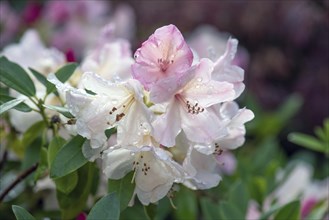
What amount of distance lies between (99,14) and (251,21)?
0.85 meters

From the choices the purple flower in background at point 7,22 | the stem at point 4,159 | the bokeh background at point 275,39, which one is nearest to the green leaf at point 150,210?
the stem at point 4,159

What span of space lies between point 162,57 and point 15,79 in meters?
0.28

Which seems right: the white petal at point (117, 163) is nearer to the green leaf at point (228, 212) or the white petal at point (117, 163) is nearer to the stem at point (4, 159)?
the green leaf at point (228, 212)

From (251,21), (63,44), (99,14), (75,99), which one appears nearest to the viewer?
(75,99)

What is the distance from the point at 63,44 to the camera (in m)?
2.27

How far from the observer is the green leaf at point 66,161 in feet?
3.50

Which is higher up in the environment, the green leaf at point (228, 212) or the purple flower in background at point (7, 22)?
the green leaf at point (228, 212)

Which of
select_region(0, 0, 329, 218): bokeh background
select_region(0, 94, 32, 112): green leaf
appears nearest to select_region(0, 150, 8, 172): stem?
select_region(0, 94, 32, 112): green leaf

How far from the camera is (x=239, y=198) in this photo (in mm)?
1374

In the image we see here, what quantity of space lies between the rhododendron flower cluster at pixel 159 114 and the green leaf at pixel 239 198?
0.84 feet

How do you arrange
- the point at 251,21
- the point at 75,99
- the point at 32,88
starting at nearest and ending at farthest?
the point at 75,99 → the point at 32,88 → the point at 251,21

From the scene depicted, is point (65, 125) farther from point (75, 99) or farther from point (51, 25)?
point (51, 25)

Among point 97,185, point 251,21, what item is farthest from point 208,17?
point 97,185

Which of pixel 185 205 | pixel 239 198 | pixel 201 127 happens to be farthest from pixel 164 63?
pixel 185 205
